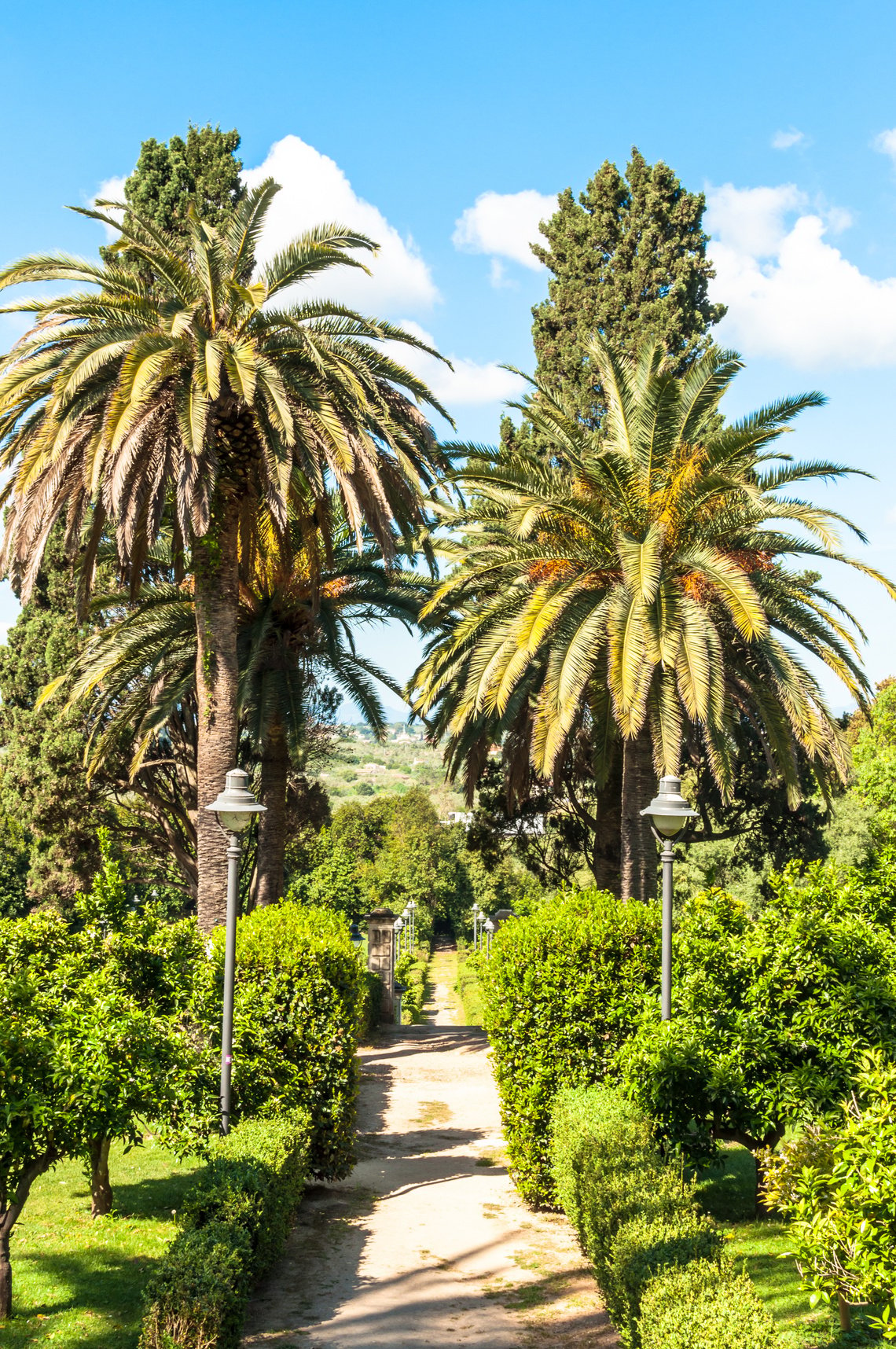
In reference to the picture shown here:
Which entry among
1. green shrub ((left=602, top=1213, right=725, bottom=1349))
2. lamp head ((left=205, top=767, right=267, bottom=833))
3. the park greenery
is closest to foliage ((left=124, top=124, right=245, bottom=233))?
the park greenery

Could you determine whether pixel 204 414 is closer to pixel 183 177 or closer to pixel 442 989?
pixel 183 177

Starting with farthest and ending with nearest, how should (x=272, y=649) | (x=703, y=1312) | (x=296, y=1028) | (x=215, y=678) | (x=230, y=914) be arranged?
1. (x=272, y=649)
2. (x=215, y=678)
3. (x=296, y=1028)
4. (x=230, y=914)
5. (x=703, y=1312)

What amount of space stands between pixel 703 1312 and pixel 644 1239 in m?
1.16

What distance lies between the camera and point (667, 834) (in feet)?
32.1

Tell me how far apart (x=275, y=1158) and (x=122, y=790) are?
1579 cm

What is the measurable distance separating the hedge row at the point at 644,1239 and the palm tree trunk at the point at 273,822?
29.1 ft

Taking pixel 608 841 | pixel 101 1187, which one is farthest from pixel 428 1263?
pixel 608 841

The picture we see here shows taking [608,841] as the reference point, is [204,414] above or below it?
above

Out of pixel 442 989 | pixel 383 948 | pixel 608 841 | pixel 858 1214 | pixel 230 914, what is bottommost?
pixel 442 989

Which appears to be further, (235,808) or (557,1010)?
(557,1010)

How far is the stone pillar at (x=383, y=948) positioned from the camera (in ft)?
83.9

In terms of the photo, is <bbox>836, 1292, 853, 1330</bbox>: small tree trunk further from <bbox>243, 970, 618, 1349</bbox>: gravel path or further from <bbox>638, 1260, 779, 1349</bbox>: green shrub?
<bbox>243, 970, 618, 1349</bbox>: gravel path

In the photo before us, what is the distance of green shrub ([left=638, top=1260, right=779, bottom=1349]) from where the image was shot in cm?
471

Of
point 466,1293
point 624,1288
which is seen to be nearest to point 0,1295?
point 466,1293
